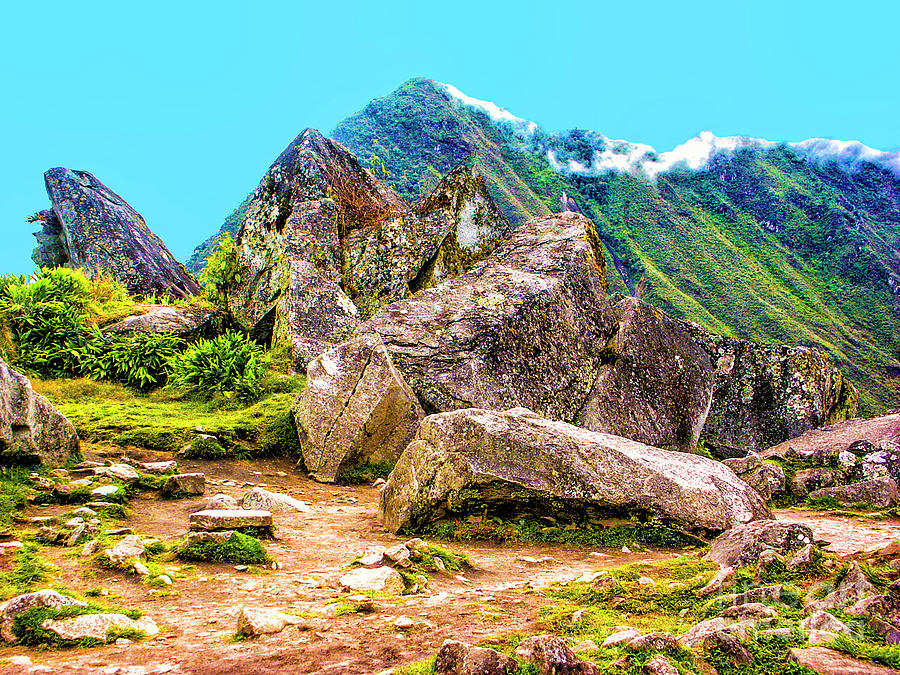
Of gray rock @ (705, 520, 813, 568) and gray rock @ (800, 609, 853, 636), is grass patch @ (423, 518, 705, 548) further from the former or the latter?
gray rock @ (800, 609, 853, 636)

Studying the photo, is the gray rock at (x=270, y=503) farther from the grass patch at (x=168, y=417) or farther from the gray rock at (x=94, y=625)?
the gray rock at (x=94, y=625)

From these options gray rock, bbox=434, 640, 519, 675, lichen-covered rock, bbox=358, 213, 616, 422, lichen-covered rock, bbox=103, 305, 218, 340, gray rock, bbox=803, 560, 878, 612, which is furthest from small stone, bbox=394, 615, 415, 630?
lichen-covered rock, bbox=103, 305, 218, 340

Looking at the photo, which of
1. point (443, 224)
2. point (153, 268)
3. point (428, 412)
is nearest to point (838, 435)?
point (428, 412)

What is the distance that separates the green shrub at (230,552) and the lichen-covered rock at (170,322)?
39.1ft

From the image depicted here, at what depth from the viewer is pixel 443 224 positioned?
61.0 feet

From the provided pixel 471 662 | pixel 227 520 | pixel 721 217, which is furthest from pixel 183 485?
pixel 721 217

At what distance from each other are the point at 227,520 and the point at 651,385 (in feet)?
33.9

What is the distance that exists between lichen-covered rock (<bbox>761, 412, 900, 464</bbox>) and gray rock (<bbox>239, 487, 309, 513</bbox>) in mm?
9803

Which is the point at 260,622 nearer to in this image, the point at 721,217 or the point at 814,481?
the point at 814,481

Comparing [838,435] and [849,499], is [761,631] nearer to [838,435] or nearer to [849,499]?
[849,499]

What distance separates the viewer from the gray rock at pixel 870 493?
9.67 meters

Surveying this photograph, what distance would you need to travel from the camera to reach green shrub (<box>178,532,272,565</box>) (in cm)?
573

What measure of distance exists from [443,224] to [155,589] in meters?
15.1

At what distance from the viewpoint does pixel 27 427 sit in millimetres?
7996
